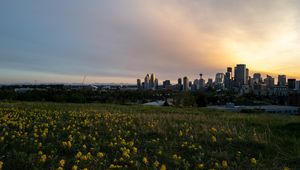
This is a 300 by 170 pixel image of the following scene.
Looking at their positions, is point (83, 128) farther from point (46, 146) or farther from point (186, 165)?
point (186, 165)

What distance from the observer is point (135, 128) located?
10055 millimetres

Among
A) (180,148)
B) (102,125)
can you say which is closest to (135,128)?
(102,125)

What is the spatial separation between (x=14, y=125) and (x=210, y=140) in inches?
283

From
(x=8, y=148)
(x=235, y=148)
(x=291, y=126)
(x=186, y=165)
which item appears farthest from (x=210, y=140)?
(x=291, y=126)

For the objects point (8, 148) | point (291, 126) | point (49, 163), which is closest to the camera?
point (49, 163)

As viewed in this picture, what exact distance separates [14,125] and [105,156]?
5.17m

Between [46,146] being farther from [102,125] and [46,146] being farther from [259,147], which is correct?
[259,147]

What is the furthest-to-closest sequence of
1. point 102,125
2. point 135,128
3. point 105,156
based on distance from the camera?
point 102,125 → point 135,128 → point 105,156

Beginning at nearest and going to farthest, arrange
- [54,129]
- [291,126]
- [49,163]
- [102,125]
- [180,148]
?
[49,163]
[180,148]
[54,129]
[102,125]
[291,126]

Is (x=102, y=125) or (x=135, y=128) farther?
(x=102, y=125)

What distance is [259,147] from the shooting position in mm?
7875

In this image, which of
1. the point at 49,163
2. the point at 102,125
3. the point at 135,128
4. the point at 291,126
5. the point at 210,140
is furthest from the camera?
the point at 291,126

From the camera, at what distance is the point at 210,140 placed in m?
8.29

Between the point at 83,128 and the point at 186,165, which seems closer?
the point at 186,165
